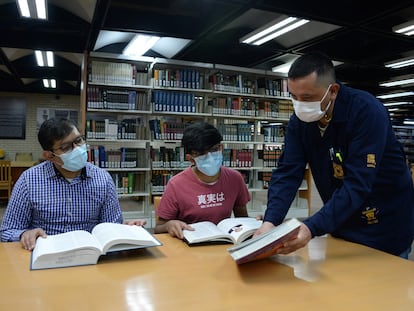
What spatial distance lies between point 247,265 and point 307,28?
515 centimetres

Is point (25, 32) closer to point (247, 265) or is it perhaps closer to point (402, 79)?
point (247, 265)

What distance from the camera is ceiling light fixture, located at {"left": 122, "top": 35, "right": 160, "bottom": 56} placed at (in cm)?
589

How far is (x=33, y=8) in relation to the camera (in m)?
4.46

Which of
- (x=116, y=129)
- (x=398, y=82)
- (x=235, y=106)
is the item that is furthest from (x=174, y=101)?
(x=398, y=82)

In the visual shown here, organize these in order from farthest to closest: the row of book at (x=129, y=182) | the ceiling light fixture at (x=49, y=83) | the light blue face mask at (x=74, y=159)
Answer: the ceiling light fixture at (x=49, y=83) < the row of book at (x=129, y=182) < the light blue face mask at (x=74, y=159)

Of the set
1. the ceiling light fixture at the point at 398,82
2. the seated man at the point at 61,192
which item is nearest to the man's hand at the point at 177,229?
the seated man at the point at 61,192

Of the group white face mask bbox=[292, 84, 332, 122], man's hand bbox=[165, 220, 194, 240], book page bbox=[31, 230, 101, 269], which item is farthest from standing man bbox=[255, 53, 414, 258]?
book page bbox=[31, 230, 101, 269]

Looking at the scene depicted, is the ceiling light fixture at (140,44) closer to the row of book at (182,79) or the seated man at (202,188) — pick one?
the row of book at (182,79)

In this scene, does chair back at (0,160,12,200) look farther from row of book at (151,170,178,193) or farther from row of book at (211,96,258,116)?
row of book at (211,96,258,116)

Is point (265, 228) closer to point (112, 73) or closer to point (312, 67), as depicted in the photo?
point (312, 67)

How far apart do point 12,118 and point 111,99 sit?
251 inches

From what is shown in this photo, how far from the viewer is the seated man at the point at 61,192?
158 cm

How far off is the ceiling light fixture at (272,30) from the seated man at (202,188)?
3216 mm

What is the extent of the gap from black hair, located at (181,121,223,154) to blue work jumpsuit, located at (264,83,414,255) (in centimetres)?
47
